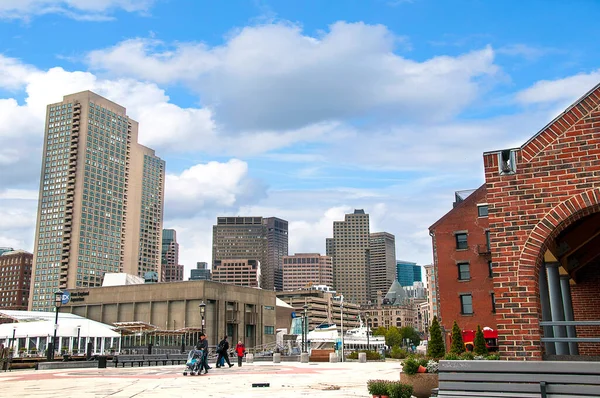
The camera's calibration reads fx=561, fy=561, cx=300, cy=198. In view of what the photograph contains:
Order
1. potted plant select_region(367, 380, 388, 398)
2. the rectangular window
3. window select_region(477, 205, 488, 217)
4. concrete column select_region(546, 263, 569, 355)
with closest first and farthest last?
potted plant select_region(367, 380, 388, 398)
concrete column select_region(546, 263, 569, 355)
window select_region(477, 205, 488, 217)
the rectangular window

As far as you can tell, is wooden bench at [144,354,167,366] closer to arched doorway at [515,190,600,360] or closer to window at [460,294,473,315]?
window at [460,294,473,315]

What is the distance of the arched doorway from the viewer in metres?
8.84

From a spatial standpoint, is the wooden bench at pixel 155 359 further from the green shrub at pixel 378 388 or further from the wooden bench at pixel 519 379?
the wooden bench at pixel 519 379

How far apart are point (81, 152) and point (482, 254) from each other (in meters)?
162

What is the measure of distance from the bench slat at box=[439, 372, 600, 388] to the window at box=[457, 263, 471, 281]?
41.0 m

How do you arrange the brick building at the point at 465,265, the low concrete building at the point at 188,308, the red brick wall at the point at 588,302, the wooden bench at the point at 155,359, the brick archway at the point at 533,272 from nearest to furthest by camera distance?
the brick archway at the point at 533,272
the red brick wall at the point at 588,302
the wooden bench at the point at 155,359
the brick building at the point at 465,265
the low concrete building at the point at 188,308

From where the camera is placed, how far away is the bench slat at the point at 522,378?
24.0ft

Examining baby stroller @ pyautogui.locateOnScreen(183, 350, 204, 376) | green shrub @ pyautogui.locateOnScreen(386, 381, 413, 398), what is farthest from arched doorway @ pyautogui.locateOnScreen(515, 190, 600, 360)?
baby stroller @ pyautogui.locateOnScreen(183, 350, 204, 376)

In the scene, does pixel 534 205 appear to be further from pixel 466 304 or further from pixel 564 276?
pixel 466 304

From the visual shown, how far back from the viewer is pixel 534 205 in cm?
911

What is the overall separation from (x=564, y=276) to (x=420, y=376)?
4.34 m

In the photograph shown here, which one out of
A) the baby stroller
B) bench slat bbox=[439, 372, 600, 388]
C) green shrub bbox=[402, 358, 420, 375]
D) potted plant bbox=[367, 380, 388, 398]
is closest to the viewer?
bench slat bbox=[439, 372, 600, 388]

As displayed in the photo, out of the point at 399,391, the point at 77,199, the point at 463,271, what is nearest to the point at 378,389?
the point at 399,391

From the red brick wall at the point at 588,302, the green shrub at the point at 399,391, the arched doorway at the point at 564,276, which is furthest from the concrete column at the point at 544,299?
the red brick wall at the point at 588,302
